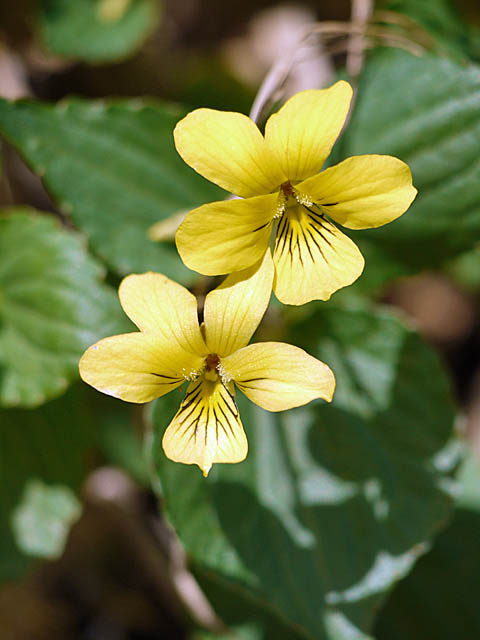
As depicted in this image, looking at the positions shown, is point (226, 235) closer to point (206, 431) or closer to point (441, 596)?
point (206, 431)

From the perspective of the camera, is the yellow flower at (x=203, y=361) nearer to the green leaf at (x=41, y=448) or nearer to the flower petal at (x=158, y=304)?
the flower petal at (x=158, y=304)

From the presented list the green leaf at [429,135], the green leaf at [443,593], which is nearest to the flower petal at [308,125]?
the green leaf at [429,135]

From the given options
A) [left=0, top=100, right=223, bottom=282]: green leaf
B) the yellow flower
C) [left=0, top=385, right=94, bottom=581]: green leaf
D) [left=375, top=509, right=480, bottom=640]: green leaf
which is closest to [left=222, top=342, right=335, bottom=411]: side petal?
the yellow flower

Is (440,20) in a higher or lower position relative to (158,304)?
higher

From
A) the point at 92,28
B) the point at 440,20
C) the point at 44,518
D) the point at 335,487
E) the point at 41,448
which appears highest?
the point at 440,20

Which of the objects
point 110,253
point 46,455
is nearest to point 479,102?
point 110,253

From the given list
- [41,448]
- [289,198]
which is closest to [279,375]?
[289,198]

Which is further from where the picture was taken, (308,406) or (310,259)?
(308,406)

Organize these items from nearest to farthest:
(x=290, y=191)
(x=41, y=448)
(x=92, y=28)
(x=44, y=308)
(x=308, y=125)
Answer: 1. (x=308, y=125)
2. (x=290, y=191)
3. (x=44, y=308)
4. (x=41, y=448)
5. (x=92, y=28)
